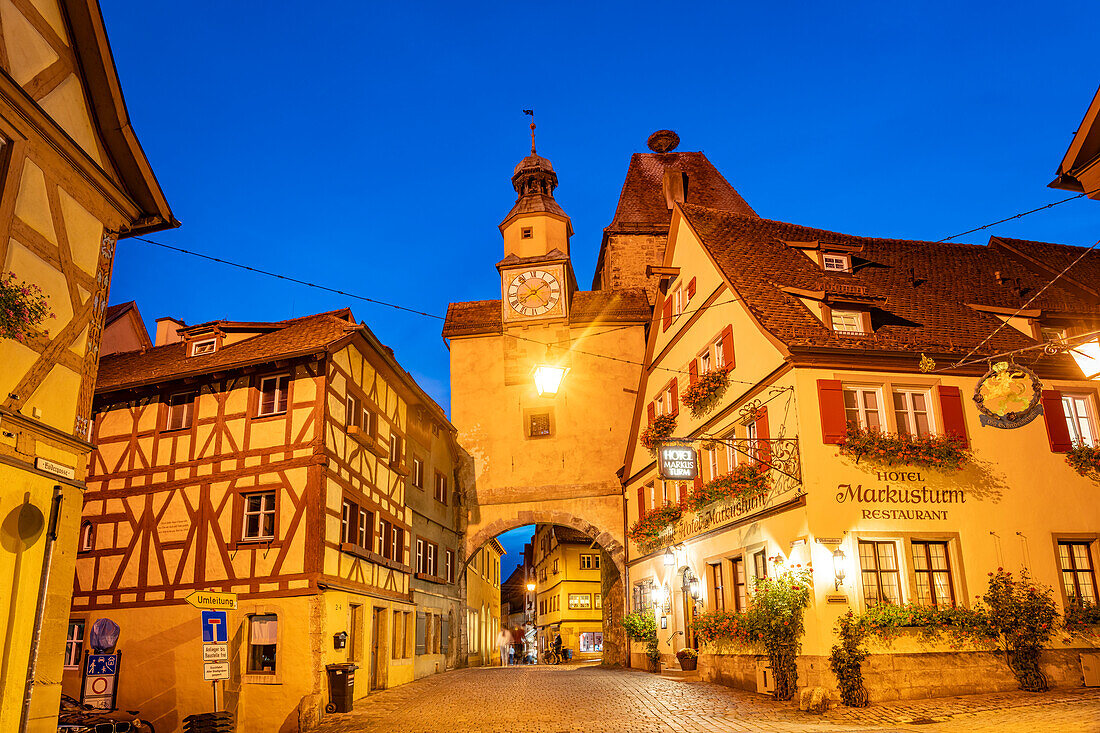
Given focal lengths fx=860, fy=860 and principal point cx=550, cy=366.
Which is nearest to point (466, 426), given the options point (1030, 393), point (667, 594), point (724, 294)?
point (667, 594)

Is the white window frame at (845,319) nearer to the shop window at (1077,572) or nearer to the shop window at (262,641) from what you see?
the shop window at (1077,572)

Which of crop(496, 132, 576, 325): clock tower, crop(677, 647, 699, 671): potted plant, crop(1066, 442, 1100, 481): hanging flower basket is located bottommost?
crop(677, 647, 699, 671): potted plant

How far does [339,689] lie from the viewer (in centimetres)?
1647

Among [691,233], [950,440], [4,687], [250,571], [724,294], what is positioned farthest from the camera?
[691,233]

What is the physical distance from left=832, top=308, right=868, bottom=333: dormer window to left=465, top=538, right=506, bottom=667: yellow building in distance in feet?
56.8

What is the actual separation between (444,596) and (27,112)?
21.7 m

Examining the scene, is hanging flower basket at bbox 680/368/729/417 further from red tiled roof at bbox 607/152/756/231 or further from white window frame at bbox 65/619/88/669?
red tiled roof at bbox 607/152/756/231

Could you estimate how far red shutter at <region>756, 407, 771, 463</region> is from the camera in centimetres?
1686

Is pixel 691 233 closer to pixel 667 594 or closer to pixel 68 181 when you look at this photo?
pixel 667 594

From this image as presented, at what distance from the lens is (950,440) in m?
15.7

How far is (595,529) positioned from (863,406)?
1444cm

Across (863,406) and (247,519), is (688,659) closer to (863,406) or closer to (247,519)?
(863,406)

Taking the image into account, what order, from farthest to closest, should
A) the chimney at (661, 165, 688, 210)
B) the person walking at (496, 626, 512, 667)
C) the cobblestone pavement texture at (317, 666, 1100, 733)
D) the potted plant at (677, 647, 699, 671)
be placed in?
the person walking at (496, 626, 512, 667) → the chimney at (661, 165, 688, 210) → the potted plant at (677, 647, 699, 671) → the cobblestone pavement texture at (317, 666, 1100, 733)

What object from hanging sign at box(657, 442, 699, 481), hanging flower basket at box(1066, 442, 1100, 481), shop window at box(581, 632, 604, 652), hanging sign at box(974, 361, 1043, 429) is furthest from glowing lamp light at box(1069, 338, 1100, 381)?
shop window at box(581, 632, 604, 652)
